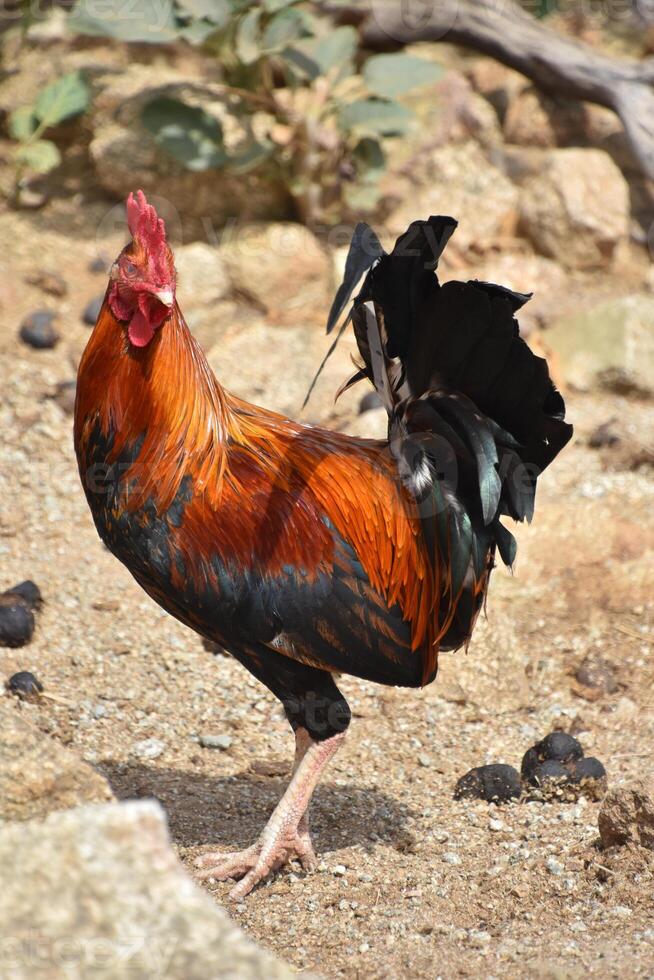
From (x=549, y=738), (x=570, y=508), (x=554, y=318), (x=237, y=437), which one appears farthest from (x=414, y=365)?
(x=554, y=318)

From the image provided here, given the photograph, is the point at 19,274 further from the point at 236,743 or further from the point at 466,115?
the point at 236,743

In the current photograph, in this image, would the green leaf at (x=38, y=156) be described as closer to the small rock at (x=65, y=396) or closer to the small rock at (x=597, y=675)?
the small rock at (x=65, y=396)

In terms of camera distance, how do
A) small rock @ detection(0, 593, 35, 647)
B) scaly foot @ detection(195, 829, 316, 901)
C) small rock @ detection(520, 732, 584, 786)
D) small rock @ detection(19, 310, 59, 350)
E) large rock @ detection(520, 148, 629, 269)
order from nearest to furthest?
scaly foot @ detection(195, 829, 316, 901)
small rock @ detection(520, 732, 584, 786)
small rock @ detection(0, 593, 35, 647)
small rock @ detection(19, 310, 59, 350)
large rock @ detection(520, 148, 629, 269)

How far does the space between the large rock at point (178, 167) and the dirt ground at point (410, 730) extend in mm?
2120

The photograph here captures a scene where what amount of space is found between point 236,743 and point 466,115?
6.82 metres

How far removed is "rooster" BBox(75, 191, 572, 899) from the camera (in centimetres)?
394

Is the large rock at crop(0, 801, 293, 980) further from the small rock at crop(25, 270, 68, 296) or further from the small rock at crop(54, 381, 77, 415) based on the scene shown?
the small rock at crop(25, 270, 68, 296)

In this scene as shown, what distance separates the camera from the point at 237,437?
4211 millimetres

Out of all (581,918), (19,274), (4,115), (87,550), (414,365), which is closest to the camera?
(581,918)

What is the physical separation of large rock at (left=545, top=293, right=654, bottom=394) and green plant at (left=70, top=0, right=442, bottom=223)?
2.03m

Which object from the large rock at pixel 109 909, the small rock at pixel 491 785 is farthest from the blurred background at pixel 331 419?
the small rock at pixel 491 785

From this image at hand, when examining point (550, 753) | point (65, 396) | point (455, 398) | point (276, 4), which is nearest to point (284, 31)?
point (276, 4)

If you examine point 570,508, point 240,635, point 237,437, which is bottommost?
point 570,508

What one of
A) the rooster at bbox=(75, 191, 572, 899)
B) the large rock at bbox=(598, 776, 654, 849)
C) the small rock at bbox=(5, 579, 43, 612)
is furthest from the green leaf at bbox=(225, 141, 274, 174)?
the large rock at bbox=(598, 776, 654, 849)
